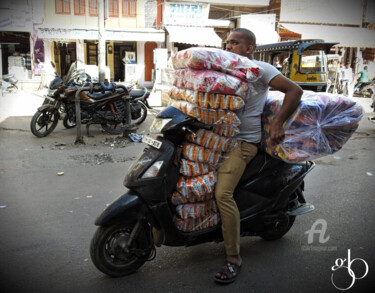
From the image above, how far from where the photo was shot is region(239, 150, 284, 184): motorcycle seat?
2836 millimetres

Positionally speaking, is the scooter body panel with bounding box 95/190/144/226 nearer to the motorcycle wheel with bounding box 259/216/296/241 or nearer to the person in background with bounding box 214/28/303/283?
the person in background with bounding box 214/28/303/283

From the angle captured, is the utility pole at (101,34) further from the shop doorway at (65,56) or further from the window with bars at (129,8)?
the shop doorway at (65,56)

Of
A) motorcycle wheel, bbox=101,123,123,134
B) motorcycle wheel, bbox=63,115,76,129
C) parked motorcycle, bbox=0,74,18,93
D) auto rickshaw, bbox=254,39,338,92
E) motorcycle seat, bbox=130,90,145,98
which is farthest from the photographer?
parked motorcycle, bbox=0,74,18,93

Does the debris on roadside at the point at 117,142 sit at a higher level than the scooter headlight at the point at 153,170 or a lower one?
lower

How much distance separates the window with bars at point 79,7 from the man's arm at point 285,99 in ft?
71.6

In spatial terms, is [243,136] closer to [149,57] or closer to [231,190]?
[231,190]

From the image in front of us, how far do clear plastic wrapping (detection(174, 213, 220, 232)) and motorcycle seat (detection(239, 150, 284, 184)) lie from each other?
1.22ft

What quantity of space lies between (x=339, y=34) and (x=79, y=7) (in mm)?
17102

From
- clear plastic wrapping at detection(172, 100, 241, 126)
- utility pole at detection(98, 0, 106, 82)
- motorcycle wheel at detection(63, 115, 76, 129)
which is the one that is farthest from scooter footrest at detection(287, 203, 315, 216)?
utility pole at detection(98, 0, 106, 82)

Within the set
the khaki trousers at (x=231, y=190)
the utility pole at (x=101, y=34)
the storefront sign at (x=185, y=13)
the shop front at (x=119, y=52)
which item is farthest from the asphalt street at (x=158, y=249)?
the storefront sign at (x=185, y=13)

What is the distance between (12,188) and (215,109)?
3369 mm

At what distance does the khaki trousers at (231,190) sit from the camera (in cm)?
262

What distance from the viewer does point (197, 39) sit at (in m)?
20.8

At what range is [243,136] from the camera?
2.72 metres
